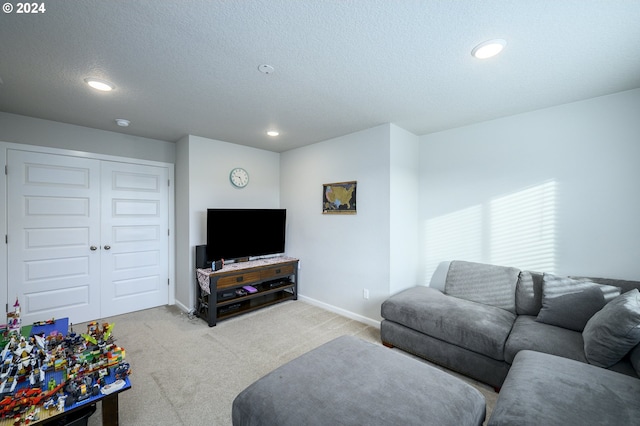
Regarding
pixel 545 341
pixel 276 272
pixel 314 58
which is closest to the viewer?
pixel 314 58

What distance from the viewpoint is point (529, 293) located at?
2473mm

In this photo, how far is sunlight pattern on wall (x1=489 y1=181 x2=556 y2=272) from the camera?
8.59ft

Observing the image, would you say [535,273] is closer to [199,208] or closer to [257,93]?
[257,93]

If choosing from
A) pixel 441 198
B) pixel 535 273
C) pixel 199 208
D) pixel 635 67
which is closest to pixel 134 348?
pixel 199 208

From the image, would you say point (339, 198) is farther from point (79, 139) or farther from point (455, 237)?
point (79, 139)

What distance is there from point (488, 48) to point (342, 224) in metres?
2.38

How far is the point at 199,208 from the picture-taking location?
3.68 meters

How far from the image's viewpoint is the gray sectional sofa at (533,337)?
50.8 inches

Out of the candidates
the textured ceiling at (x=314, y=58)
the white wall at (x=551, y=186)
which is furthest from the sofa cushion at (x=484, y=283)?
the textured ceiling at (x=314, y=58)

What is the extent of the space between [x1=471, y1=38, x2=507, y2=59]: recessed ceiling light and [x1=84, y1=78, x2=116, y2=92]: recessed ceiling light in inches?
107

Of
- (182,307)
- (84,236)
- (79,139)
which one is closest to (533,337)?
(182,307)

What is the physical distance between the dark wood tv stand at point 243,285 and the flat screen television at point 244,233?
18 centimetres

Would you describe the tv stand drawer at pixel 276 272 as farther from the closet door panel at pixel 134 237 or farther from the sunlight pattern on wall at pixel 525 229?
the sunlight pattern on wall at pixel 525 229

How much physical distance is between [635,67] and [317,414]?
3.07 metres
